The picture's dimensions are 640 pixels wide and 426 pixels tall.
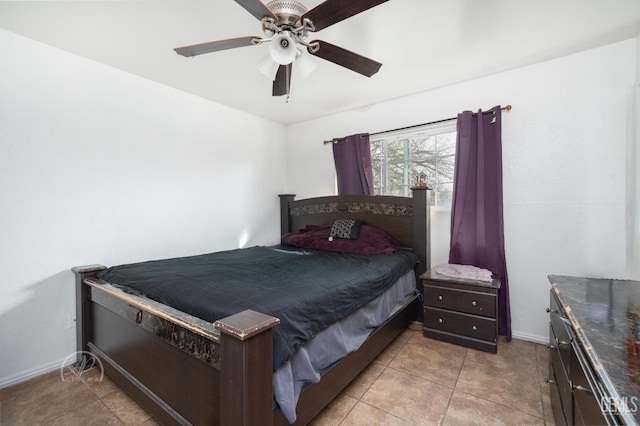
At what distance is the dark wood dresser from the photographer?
0.71m

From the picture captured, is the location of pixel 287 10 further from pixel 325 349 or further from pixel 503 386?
pixel 503 386

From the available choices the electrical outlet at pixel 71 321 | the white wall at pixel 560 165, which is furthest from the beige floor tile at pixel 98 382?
the white wall at pixel 560 165

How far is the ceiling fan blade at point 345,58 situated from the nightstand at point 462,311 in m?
1.81

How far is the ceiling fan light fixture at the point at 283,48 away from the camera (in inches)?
57.0

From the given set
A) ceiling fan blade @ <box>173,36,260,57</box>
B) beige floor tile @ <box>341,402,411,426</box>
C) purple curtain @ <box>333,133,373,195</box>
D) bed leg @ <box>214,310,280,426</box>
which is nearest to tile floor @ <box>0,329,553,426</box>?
beige floor tile @ <box>341,402,411,426</box>

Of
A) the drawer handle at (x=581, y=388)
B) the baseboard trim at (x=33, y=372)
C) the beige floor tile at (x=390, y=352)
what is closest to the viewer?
the drawer handle at (x=581, y=388)

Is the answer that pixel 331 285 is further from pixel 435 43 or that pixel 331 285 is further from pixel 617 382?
pixel 435 43

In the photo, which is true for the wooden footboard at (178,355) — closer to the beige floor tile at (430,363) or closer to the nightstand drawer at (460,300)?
the beige floor tile at (430,363)

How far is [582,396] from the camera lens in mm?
975

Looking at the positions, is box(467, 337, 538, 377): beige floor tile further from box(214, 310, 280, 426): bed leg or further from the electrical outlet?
the electrical outlet

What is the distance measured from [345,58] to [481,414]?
2221 millimetres

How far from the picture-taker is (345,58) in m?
1.71

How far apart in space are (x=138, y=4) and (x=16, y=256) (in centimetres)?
190

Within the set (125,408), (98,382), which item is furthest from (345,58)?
(98,382)
